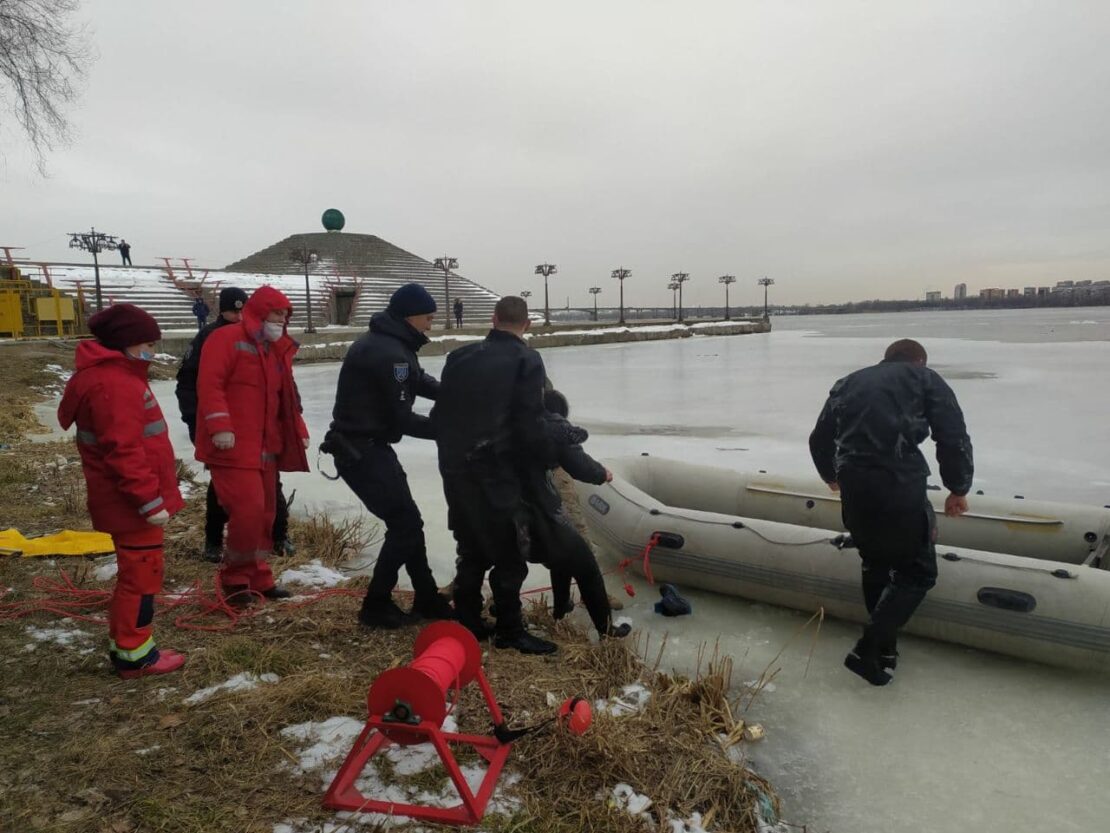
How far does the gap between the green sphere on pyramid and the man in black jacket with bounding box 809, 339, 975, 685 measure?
48367 mm

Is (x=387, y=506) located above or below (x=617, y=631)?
above

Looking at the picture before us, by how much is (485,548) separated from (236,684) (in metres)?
1.03

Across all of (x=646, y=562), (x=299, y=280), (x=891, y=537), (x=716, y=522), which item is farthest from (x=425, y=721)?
(x=299, y=280)

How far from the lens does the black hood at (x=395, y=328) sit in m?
3.01

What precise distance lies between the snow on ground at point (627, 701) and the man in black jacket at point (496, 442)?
42cm

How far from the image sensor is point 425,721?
1.77 metres

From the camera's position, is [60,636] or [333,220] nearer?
[60,636]

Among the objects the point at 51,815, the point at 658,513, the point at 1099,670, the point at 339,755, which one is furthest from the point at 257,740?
the point at 1099,670

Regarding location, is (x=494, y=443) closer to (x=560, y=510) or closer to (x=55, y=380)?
(x=560, y=510)

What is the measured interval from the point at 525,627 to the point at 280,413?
1519 mm

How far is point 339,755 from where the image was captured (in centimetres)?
213

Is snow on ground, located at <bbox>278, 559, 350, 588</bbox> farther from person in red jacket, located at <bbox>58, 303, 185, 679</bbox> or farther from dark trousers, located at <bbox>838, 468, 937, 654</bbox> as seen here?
dark trousers, located at <bbox>838, 468, 937, 654</bbox>

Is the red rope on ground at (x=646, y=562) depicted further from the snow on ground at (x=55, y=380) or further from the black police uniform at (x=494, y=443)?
the snow on ground at (x=55, y=380)

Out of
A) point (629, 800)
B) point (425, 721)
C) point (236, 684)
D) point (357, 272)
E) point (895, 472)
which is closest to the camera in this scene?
point (425, 721)
